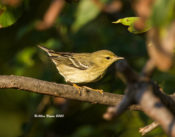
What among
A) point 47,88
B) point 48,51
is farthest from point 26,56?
point 47,88

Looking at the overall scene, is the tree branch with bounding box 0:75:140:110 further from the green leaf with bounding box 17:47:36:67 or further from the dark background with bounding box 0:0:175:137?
the green leaf with bounding box 17:47:36:67

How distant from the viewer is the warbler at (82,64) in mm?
5254

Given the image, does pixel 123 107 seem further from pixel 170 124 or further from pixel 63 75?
pixel 63 75

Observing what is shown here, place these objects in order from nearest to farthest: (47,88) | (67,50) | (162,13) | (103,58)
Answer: (162,13) → (47,88) → (67,50) → (103,58)

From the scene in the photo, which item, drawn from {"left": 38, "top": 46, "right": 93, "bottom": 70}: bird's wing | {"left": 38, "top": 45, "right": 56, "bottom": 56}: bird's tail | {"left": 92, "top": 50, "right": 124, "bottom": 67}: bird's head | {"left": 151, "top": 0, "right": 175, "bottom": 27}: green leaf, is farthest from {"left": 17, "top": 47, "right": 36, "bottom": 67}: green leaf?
{"left": 151, "top": 0, "right": 175, "bottom": 27}: green leaf

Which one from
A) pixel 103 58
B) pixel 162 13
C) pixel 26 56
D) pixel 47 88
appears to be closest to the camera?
pixel 162 13

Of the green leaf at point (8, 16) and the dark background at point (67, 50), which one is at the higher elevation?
the green leaf at point (8, 16)

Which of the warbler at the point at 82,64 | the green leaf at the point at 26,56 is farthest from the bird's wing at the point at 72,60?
the green leaf at the point at 26,56

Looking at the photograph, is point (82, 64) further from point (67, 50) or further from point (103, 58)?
point (67, 50)

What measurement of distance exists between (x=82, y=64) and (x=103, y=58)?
15.1 inches

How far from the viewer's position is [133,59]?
5000mm

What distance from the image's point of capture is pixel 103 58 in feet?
18.8

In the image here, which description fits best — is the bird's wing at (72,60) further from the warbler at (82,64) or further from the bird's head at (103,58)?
the bird's head at (103,58)

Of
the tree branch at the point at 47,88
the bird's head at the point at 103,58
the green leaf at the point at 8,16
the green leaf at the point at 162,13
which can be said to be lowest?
the bird's head at the point at 103,58
